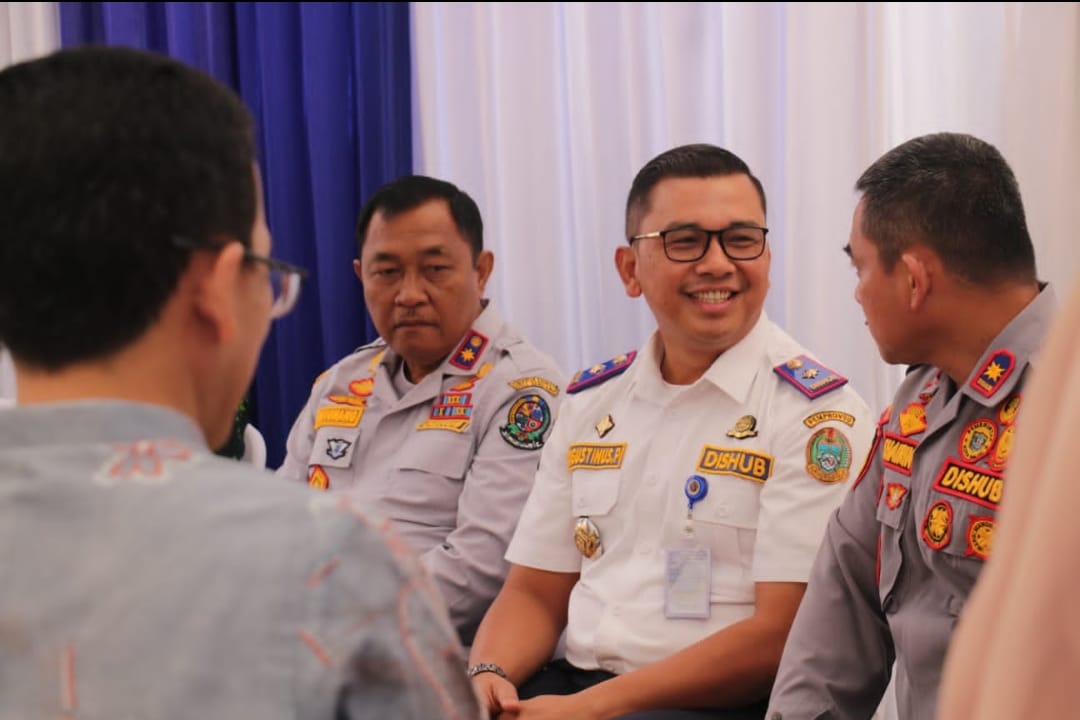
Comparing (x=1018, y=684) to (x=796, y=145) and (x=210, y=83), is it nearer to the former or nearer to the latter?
(x=210, y=83)

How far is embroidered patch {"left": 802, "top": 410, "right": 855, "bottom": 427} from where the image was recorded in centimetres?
219

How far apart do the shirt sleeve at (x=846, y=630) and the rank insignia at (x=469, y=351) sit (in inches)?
45.2

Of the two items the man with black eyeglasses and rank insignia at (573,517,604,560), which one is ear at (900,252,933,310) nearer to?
the man with black eyeglasses

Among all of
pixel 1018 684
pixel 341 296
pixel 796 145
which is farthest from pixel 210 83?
pixel 341 296

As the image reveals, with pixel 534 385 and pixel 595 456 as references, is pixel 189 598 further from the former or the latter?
pixel 534 385

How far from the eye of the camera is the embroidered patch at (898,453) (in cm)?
185

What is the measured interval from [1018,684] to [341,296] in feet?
9.92

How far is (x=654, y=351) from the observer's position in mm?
2463

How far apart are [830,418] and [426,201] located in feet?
3.91

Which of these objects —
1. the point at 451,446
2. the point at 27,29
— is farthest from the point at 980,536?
the point at 27,29

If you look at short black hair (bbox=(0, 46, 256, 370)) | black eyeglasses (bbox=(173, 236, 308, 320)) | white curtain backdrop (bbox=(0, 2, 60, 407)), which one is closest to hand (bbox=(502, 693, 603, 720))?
black eyeglasses (bbox=(173, 236, 308, 320))

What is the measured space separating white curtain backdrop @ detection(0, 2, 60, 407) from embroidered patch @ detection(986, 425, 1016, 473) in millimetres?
3111

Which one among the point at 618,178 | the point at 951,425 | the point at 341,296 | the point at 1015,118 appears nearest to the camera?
the point at 951,425

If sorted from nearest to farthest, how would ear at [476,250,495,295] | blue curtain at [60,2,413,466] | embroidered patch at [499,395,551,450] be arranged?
embroidered patch at [499,395,551,450], ear at [476,250,495,295], blue curtain at [60,2,413,466]
